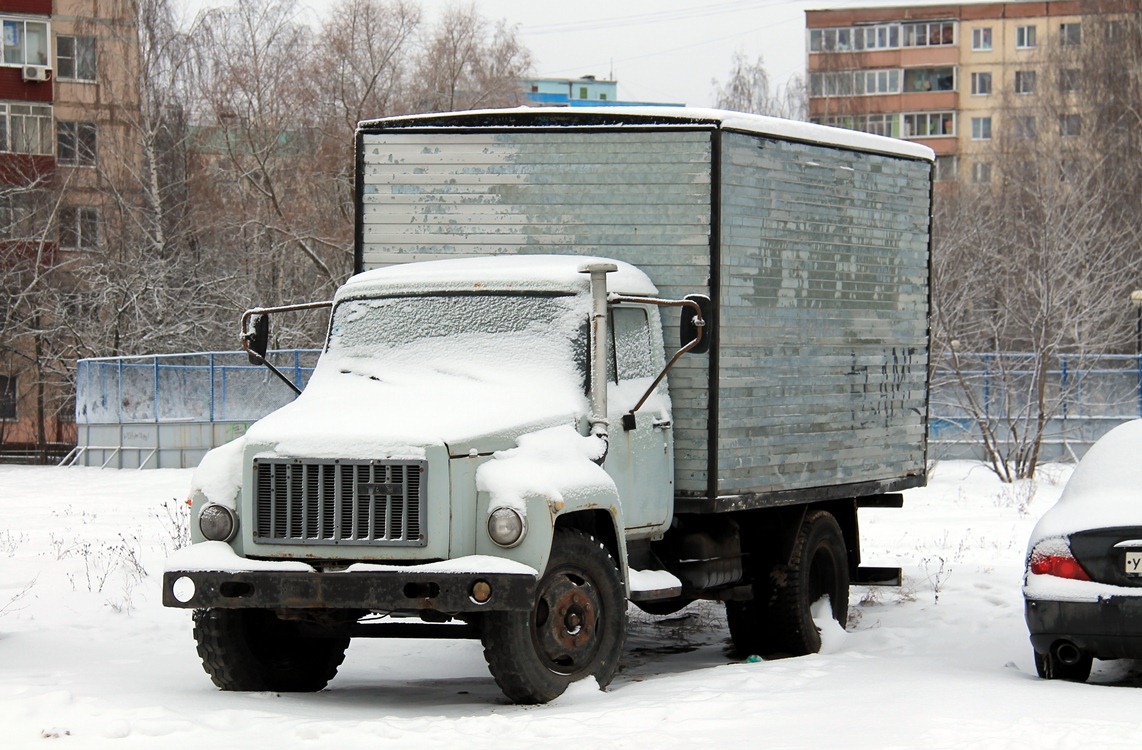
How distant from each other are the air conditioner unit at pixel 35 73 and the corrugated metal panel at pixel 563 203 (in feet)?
138

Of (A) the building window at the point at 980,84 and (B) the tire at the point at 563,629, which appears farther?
(A) the building window at the point at 980,84

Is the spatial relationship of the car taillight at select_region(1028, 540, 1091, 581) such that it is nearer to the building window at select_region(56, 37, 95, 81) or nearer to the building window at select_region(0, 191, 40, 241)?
the building window at select_region(0, 191, 40, 241)

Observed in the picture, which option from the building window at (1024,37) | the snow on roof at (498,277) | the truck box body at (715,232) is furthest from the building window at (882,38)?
the snow on roof at (498,277)

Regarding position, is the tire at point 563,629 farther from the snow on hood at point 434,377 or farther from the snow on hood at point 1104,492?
the snow on hood at point 1104,492

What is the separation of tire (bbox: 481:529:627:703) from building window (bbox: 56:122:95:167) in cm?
3989

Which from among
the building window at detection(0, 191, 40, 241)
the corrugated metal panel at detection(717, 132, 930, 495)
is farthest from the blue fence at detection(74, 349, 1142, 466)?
the corrugated metal panel at detection(717, 132, 930, 495)

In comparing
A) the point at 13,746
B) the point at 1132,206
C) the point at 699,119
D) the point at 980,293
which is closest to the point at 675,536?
the point at 699,119

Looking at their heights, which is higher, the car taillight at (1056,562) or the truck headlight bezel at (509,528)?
the truck headlight bezel at (509,528)

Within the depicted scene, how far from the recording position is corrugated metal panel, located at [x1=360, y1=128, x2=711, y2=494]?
10.1 m

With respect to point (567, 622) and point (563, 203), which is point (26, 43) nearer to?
point (563, 203)

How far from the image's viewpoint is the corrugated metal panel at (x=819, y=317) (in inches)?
408

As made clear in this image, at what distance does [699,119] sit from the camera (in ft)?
33.2

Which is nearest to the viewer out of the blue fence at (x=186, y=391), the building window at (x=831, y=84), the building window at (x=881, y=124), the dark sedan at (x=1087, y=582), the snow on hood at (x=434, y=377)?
the snow on hood at (x=434, y=377)

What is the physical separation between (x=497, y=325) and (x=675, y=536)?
2004 millimetres
